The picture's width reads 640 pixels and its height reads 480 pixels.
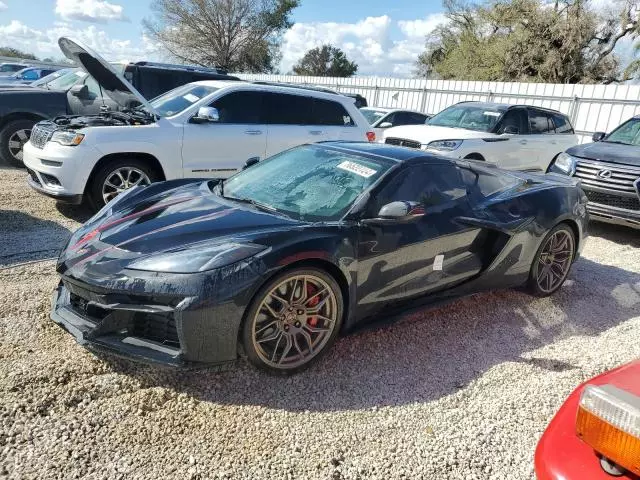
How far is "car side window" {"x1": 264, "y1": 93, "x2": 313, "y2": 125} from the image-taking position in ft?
22.5

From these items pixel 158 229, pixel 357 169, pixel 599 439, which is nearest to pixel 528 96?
pixel 357 169

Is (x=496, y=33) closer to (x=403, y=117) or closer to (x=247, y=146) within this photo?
(x=403, y=117)

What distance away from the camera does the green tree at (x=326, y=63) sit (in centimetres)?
5247

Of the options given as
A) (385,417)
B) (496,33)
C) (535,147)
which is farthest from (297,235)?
(496,33)

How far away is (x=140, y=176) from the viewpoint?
595 centimetres

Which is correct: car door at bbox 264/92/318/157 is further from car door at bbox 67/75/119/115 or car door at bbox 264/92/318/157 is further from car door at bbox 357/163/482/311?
car door at bbox 67/75/119/115

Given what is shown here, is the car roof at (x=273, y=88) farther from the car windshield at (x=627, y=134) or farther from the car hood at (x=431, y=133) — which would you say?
the car windshield at (x=627, y=134)

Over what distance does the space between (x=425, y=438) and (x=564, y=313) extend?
2.35 metres

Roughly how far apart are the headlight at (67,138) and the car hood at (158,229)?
244 cm

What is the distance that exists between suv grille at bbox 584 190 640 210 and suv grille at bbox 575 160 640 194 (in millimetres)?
94

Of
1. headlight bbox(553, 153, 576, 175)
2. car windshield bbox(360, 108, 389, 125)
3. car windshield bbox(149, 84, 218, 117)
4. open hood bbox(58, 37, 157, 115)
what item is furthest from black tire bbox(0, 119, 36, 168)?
headlight bbox(553, 153, 576, 175)

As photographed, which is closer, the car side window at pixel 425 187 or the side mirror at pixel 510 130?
the car side window at pixel 425 187

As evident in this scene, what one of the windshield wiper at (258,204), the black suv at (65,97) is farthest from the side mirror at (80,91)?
the windshield wiper at (258,204)

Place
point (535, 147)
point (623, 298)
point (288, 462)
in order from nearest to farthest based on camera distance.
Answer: point (288, 462) < point (623, 298) < point (535, 147)
